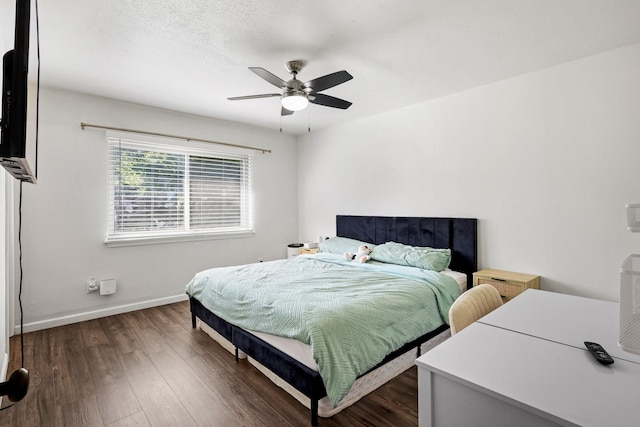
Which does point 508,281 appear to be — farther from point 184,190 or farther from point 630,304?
point 184,190

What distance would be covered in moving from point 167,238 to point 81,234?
906 mm

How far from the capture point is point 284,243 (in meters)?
5.42

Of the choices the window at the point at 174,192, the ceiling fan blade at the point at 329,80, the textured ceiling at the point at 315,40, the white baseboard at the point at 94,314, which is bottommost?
the white baseboard at the point at 94,314

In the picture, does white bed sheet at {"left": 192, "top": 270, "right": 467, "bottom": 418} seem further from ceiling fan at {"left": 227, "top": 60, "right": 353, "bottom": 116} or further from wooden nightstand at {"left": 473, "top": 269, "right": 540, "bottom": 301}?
ceiling fan at {"left": 227, "top": 60, "right": 353, "bottom": 116}

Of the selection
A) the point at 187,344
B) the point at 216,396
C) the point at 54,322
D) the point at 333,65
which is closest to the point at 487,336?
the point at 216,396

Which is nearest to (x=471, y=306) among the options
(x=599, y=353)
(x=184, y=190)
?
(x=599, y=353)

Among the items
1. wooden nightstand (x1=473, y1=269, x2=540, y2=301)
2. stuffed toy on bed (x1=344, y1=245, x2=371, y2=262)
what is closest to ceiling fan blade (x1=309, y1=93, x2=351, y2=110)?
stuffed toy on bed (x1=344, y1=245, x2=371, y2=262)

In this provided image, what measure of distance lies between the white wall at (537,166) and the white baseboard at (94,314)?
10.2 feet

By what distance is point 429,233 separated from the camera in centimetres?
368

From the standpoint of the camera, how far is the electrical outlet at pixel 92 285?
3.57m

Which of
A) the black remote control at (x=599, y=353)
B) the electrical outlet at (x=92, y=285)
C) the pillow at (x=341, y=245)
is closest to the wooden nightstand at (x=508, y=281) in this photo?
the pillow at (x=341, y=245)

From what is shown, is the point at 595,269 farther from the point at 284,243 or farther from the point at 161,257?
the point at 161,257

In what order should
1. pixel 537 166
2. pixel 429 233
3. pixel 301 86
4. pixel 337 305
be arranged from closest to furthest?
pixel 337 305, pixel 301 86, pixel 537 166, pixel 429 233

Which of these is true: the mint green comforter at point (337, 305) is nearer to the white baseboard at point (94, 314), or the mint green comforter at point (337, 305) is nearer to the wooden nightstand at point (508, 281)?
the wooden nightstand at point (508, 281)
